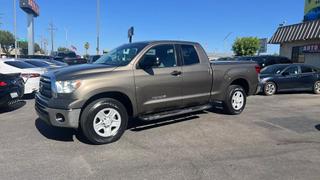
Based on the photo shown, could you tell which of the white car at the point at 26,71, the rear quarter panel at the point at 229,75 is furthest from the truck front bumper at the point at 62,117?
the white car at the point at 26,71

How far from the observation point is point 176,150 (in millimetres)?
6020

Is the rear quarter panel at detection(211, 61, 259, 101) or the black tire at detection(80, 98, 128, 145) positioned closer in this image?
the black tire at detection(80, 98, 128, 145)

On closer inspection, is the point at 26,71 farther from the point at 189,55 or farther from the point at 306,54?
the point at 306,54

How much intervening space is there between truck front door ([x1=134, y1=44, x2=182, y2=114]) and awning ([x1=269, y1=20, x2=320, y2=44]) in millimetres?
18615

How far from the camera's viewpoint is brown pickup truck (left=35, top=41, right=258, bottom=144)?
6.14 metres

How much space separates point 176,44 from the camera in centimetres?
770

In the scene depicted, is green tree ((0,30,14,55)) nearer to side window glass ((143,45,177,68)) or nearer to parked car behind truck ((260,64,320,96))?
parked car behind truck ((260,64,320,96))

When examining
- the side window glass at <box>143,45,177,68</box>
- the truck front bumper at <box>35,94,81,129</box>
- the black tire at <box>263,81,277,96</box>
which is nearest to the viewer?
the truck front bumper at <box>35,94,81,129</box>

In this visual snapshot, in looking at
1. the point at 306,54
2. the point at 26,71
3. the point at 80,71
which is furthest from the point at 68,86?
the point at 306,54

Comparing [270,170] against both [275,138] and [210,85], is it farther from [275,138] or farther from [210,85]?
[210,85]

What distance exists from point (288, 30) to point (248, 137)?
22.3 meters

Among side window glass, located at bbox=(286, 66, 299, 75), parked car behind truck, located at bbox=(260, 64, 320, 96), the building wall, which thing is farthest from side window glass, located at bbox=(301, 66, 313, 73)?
the building wall

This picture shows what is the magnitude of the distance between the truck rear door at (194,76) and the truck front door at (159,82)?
19 centimetres

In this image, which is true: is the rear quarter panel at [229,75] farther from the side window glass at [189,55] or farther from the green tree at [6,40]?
the green tree at [6,40]
